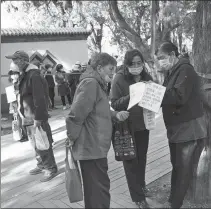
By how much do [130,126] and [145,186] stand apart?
1.08 m

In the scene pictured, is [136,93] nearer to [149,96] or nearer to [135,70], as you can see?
[149,96]

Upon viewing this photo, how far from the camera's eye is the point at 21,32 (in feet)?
44.9

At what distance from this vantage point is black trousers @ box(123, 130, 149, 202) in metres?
3.08

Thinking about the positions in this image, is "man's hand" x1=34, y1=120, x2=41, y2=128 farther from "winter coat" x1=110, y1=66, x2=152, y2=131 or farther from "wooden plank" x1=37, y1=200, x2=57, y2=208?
"winter coat" x1=110, y1=66, x2=152, y2=131

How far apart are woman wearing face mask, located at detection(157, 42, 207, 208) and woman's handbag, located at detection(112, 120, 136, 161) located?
40 centimetres

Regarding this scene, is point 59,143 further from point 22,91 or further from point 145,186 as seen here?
point 145,186

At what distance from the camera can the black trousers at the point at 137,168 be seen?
10.1 ft

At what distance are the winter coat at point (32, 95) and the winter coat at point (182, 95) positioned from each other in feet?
5.90

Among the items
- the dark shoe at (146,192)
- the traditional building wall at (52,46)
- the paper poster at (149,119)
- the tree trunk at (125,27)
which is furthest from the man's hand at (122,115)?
the traditional building wall at (52,46)

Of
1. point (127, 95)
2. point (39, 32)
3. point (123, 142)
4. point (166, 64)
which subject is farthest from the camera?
point (39, 32)

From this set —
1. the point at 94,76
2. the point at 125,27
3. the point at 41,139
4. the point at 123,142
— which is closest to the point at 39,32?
the point at 125,27

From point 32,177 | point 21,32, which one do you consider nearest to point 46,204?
point 32,177

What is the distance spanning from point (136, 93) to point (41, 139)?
5.94 feet

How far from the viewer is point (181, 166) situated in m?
2.86
